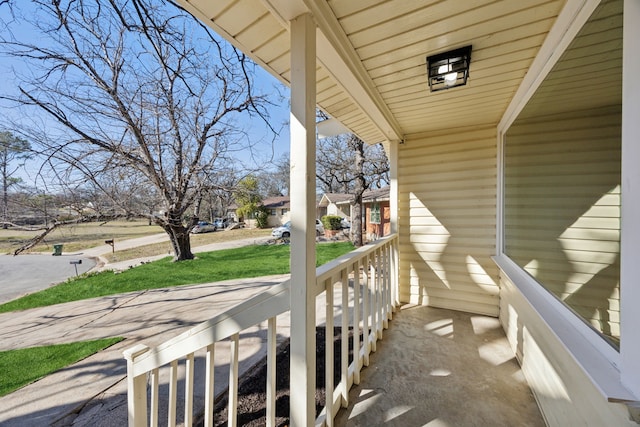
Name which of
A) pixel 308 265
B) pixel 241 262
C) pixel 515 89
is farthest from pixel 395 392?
pixel 241 262

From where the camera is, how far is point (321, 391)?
2.01 metres

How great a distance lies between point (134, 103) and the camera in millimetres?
6422

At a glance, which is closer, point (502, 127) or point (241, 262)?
point (502, 127)

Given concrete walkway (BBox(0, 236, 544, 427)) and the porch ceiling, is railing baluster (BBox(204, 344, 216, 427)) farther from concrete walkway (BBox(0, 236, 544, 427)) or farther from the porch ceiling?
the porch ceiling

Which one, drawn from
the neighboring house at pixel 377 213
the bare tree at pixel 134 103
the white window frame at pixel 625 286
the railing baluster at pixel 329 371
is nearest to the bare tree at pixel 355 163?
the neighboring house at pixel 377 213

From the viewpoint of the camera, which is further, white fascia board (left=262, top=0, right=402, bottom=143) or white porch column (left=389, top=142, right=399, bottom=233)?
white porch column (left=389, top=142, right=399, bottom=233)

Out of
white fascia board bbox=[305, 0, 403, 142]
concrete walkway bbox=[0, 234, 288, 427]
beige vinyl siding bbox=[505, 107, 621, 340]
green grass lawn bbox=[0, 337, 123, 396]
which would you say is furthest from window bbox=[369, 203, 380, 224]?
green grass lawn bbox=[0, 337, 123, 396]

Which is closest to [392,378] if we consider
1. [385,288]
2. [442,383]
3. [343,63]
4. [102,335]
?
[442,383]

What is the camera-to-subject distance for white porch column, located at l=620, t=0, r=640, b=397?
0.78 m

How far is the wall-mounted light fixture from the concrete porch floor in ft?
7.45

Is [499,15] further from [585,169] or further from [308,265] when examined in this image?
[308,265]

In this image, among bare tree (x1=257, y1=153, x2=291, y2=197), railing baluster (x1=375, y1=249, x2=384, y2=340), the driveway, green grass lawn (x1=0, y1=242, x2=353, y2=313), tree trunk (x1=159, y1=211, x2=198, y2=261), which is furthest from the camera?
tree trunk (x1=159, y1=211, x2=198, y2=261)

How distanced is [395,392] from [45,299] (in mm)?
7887

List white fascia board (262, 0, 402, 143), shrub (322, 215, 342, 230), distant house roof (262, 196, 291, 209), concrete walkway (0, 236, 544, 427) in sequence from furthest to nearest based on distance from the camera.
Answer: distant house roof (262, 196, 291, 209) < shrub (322, 215, 342, 230) < concrete walkway (0, 236, 544, 427) < white fascia board (262, 0, 402, 143)
